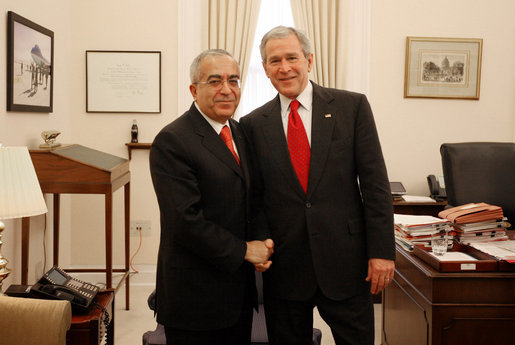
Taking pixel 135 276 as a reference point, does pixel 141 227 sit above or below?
above

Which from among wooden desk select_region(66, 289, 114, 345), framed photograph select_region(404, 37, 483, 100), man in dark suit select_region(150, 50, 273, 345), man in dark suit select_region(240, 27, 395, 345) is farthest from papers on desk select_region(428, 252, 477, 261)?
framed photograph select_region(404, 37, 483, 100)

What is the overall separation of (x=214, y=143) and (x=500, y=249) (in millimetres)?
1435

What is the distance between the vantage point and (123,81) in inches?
166

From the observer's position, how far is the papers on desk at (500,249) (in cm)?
206

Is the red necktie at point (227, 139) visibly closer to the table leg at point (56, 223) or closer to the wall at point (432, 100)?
the table leg at point (56, 223)

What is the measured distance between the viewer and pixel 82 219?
14.2 feet

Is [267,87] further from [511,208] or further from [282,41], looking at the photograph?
[282,41]

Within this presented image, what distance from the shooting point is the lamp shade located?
2080 mm

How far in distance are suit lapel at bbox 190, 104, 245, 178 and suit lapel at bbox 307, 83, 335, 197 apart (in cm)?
26

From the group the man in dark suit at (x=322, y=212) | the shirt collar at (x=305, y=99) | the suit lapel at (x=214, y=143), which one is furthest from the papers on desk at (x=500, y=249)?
the suit lapel at (x=214, y=143)

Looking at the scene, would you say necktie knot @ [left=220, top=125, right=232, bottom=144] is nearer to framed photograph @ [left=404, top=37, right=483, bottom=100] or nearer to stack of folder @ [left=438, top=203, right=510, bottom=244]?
stack of folder @ [left=438, top=203, right=510, bottom=244]

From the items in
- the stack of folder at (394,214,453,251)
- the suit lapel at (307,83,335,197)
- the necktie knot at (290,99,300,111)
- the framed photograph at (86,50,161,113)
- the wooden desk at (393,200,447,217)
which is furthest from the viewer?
the framed photograph at (86,50,161,113)

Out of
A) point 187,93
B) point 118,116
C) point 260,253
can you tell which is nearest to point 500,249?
point 260,253

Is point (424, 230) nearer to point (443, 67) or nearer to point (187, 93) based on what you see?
point (443, 67)
